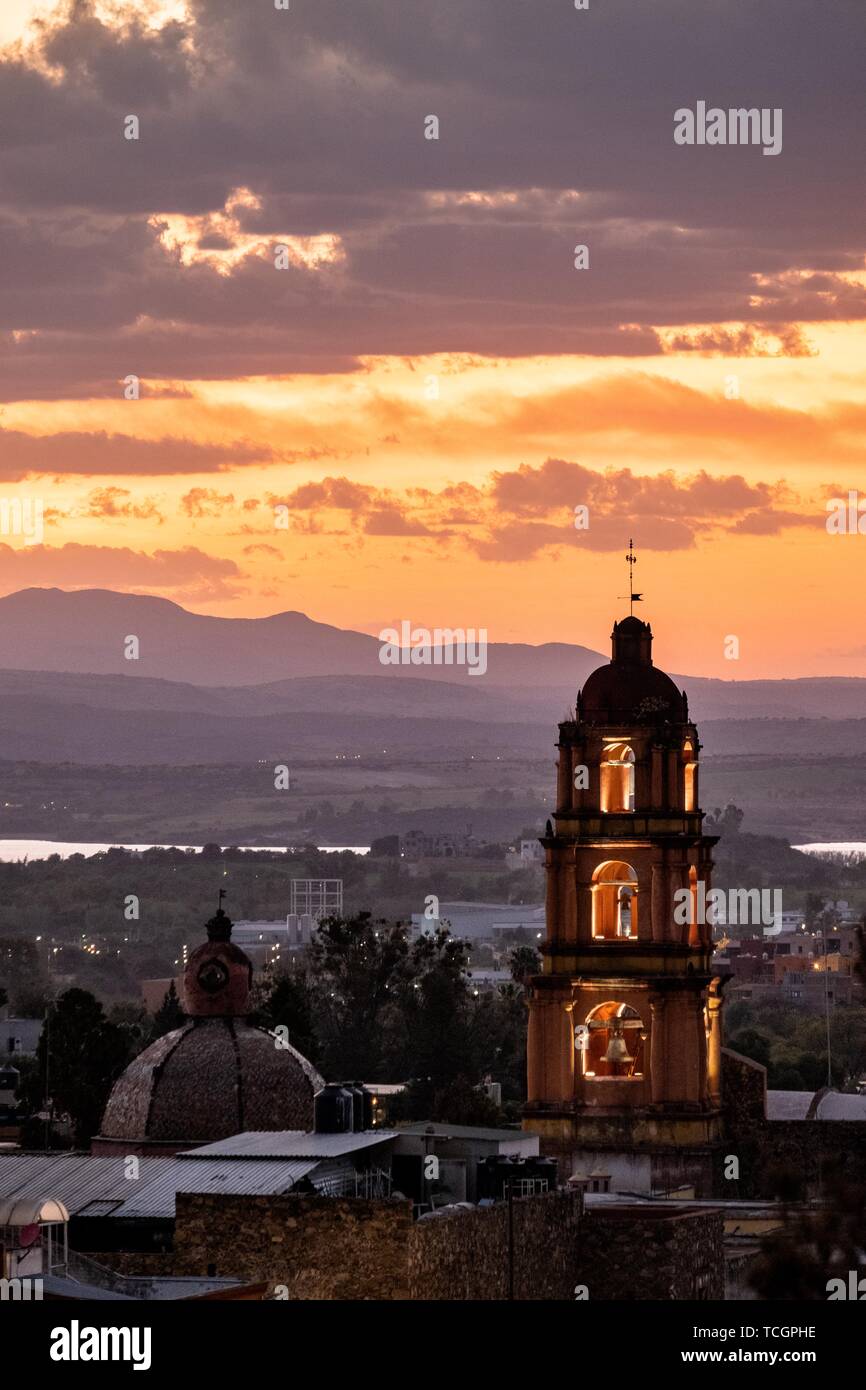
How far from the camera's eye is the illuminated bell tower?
75.9 m

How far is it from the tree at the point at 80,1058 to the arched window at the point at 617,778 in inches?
590

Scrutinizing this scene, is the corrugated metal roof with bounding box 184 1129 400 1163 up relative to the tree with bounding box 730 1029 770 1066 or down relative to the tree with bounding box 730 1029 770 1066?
down

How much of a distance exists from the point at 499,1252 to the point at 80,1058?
4165cm

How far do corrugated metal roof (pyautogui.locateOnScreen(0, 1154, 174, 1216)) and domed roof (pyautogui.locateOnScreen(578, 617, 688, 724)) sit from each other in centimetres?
2119

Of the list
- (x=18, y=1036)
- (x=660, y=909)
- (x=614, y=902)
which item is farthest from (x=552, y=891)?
(x=18, y=1036)

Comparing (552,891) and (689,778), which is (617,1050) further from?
(689,778)

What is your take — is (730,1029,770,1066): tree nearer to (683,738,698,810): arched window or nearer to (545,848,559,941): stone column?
(683,738,698,810): arched window

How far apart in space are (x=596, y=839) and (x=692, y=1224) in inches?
822

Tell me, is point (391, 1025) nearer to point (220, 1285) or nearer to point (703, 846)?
point (703, 846)

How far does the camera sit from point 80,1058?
89.2 meters

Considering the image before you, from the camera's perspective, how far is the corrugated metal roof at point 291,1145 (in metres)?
52.3

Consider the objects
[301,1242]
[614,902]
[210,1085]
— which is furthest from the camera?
[614,902]

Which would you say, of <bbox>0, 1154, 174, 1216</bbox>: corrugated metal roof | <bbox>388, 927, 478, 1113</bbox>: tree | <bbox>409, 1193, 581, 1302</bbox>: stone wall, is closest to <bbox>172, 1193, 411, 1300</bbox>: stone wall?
<bbox>409, 1193, 581, 1302</bbox>: stone wall
